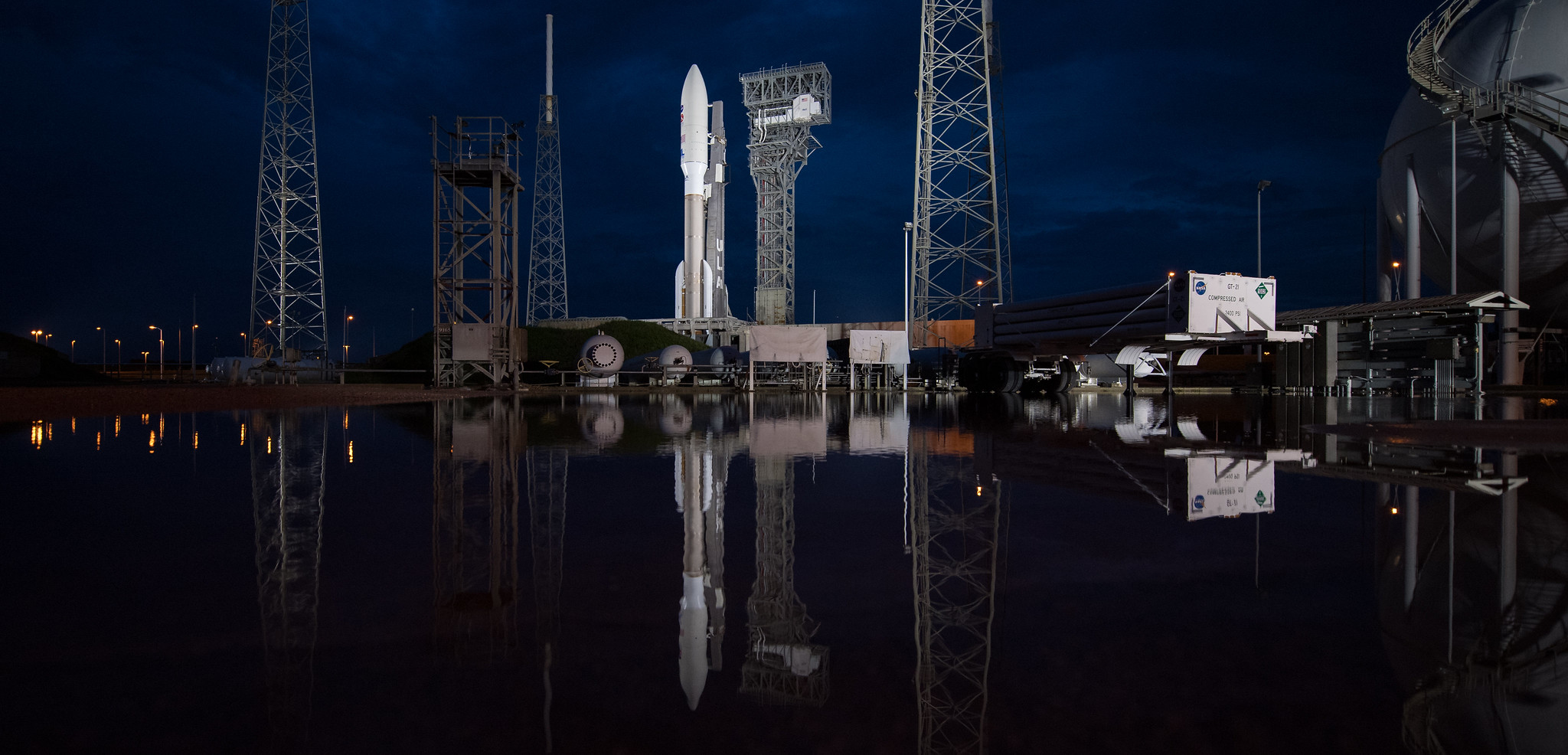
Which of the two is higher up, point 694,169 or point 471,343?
point 694,169

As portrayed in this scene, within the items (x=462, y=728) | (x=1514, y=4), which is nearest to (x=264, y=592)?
(x=462, y=728)

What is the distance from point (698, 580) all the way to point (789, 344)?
94.6ft

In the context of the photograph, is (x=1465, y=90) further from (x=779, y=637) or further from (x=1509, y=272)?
(x=779, y=637)

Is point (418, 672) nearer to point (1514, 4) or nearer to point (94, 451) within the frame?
point (94, 451)

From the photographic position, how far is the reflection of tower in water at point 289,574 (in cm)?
228

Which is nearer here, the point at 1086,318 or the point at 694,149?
the point at 1086,318

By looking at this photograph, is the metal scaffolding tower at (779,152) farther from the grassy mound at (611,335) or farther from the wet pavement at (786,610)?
the wet pavement at (786,610)

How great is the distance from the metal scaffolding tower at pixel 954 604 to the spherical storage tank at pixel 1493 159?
33409 mm

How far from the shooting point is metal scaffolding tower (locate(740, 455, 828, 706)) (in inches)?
95.3

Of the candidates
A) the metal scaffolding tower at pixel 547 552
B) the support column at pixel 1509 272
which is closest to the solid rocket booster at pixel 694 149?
the support column at pixel 1509 272

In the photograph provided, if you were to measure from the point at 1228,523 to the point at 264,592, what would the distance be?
17.0ft

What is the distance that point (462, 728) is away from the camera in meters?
2.12

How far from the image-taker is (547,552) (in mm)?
4117

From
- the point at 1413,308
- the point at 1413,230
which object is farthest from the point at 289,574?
the point at 1413,230
